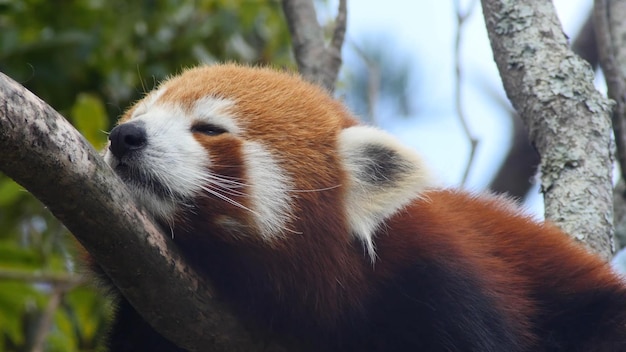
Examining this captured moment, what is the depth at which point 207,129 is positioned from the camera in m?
2.43

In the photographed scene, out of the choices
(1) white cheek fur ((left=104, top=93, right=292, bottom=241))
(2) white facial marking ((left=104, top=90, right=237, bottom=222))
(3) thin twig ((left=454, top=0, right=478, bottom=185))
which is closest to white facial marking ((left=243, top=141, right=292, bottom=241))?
(1) white cheek fur ((left=104, top=93, right=292, bottom=241))

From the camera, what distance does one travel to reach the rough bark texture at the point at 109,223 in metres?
1.64

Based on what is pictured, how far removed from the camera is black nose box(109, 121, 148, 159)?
2236mm

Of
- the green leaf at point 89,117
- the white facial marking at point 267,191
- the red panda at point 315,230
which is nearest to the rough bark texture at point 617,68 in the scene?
the red panda at point 315,230

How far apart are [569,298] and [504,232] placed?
0.31 m

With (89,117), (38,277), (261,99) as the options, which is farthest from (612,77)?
(38,277)

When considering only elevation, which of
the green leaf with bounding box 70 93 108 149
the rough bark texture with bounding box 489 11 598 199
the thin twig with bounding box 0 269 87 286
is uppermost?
the rough bark texture with bounding box 489 11 598 199

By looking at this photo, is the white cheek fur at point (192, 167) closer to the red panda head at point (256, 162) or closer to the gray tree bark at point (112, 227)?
the red panda head at point (256, 162)

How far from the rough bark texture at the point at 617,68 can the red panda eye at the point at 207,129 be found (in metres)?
1.57

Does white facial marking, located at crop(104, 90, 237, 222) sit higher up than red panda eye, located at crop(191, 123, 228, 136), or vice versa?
red panda eye, located at crop(191, 123, 228, 136)

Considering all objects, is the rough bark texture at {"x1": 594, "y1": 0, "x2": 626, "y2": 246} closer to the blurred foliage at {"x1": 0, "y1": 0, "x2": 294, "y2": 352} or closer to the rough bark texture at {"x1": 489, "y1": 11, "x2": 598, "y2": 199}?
the rough bark texture at {"x1": 489, "y1": 11, "x2": 598, "y2": 199}

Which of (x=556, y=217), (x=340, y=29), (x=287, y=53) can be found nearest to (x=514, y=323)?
(x=556, y=217)

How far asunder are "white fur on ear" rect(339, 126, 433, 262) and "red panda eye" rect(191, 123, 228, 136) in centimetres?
39

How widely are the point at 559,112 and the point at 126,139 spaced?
1.63m
